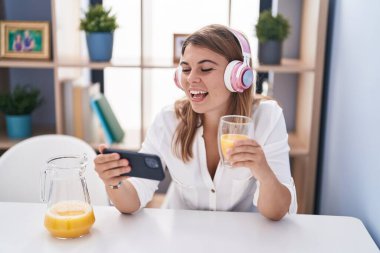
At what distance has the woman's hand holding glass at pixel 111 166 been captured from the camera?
4.42 feet

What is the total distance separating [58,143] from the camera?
1900 mm

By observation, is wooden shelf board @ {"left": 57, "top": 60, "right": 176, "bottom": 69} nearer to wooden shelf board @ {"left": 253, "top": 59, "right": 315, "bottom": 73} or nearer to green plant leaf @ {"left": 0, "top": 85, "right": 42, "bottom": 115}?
green plant leaf @ {"left": 0, "top": 85, "right": 42, "bottom": 115}

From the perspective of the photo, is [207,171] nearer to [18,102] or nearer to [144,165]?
[144,165]

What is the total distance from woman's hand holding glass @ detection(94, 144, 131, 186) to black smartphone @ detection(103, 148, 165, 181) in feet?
0.04

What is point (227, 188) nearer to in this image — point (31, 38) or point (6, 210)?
point (6, 210)

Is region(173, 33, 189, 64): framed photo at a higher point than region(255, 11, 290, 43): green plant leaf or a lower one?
lower

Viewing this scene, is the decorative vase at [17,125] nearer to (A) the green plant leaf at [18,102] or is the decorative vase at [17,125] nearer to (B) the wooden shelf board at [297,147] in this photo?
(A) the green plant leaf at [18,102]

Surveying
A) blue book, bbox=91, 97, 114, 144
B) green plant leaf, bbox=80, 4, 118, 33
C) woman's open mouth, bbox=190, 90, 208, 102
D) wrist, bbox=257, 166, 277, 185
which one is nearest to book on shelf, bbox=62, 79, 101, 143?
blue book, bbox=91, 97, 114, 144

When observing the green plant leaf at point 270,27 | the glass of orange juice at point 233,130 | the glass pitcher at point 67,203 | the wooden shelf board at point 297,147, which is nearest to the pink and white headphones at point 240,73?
the glass of orange juice at point 233,130

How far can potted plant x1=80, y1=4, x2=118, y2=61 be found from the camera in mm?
2316

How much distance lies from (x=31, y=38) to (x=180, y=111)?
3.66ft

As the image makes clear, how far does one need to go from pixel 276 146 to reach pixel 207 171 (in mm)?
255

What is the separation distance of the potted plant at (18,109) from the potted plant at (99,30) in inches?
16.6

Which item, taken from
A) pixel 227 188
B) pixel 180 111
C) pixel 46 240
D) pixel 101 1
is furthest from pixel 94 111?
pixel 46 240
